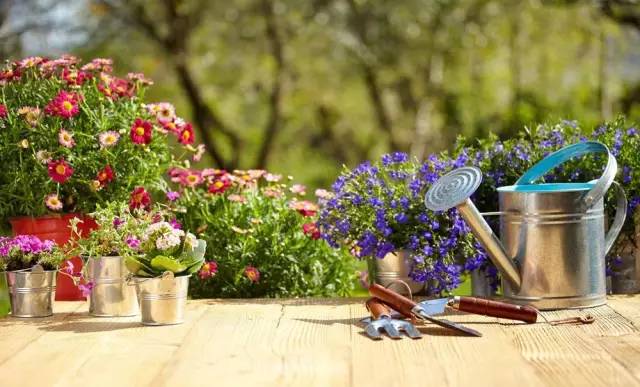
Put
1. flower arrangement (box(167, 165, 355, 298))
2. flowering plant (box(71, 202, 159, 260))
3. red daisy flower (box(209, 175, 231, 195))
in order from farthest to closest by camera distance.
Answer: red daisy flower (box(209, 175, 231, 195))
flower arrangement (box(167, 165, 355, 298))
flowering plant (box(71, 202, 159, 260))

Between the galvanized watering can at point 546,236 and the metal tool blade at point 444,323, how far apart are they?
34 cm

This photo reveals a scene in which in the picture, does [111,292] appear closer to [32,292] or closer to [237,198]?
[32,292]

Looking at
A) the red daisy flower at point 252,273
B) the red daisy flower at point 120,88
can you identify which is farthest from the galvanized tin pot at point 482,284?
the red daisy flower at point 120,88

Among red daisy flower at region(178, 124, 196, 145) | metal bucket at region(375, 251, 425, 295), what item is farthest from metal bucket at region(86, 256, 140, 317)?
metal bucket at region(375, 251, 425, 295)

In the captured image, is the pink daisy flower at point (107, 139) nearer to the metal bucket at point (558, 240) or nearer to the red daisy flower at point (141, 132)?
the red daisy flower at point (141, 132)

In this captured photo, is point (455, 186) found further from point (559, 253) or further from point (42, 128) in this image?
point (42, 128)

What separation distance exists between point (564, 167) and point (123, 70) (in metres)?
7.29

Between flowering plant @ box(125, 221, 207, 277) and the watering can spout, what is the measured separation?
0.86m

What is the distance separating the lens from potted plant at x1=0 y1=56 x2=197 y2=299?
3520 millimetres

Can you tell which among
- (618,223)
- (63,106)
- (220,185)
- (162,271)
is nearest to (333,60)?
(220,185)

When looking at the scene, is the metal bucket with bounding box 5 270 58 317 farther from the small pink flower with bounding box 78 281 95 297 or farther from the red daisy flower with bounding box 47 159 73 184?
the red daisy flower with bounding box 47 159 73 184

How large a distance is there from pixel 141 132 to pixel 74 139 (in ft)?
0.84

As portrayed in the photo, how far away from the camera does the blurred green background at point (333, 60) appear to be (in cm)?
990

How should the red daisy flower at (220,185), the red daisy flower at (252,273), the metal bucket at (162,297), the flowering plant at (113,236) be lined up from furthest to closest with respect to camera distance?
the red daisy flower at (220,185), the red daisy flower at (252,273), the flowering plant at (113,236), the metal bucket at (162,297)
